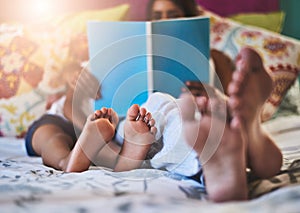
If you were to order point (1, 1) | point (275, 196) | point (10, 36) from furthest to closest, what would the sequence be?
1. point (1, 1)
2. point (10, 36)
3. point (275, 196)

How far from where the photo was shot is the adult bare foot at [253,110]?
2.96 feet

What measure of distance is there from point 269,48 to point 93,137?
797mm

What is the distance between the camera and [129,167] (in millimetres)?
1039

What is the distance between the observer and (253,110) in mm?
931

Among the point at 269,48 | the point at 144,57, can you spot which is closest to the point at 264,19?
the point at 269,48

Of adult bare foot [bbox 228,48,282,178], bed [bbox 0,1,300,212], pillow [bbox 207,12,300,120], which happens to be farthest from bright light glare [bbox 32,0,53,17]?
adult bare foot [bbox 228,48,282,178]

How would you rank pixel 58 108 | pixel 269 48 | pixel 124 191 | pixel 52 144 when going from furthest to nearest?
pixel 269 48 → pixel 58 108 → pixel 52 144 → pixel 124 191

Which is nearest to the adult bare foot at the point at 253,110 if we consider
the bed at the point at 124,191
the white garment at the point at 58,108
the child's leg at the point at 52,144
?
the bed at the point at 124,191

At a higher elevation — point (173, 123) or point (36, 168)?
point (173, 123)

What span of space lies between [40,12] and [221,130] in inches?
48.5

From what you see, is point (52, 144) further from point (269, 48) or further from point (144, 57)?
point (269, 48)

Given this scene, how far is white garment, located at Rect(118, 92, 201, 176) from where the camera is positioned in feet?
3.13

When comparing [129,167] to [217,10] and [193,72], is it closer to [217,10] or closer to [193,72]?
[193,72]

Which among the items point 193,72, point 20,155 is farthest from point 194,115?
point 20,155
